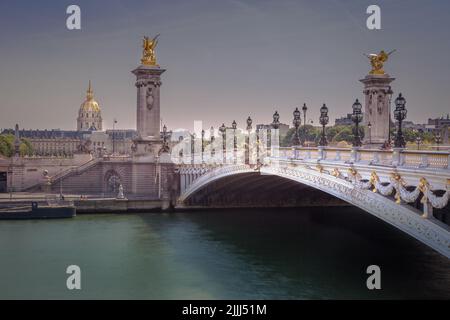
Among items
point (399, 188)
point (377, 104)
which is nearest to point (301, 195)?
point (377, 104)

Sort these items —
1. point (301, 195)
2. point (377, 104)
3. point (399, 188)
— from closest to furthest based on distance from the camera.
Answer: point (399, 188) < point (377, 104) < point (301, 195)

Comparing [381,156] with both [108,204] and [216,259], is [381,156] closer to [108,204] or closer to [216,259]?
[216,259]

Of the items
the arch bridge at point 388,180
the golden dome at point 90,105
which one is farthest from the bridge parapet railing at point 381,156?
the golden dome at point 90,105

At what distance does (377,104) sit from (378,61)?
9.33 ft

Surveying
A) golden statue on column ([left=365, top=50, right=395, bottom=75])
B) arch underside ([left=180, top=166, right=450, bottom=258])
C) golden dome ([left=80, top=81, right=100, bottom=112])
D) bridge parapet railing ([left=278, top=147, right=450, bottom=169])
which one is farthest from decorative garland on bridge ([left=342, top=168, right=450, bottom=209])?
golden dome ([left=80, top=81, right=100, bottom=112])

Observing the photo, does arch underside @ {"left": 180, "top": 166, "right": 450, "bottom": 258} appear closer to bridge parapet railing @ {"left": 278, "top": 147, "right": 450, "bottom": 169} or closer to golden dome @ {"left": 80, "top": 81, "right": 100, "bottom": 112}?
bridge parapet railing @ {"left": 278, "top": 147, "right": 450, "bottom": 169}

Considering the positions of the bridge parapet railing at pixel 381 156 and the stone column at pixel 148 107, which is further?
the stone column at pixel 148 107

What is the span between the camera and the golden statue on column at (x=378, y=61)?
144 ft

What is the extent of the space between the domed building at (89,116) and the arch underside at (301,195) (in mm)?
100402

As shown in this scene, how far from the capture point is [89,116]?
148 metres

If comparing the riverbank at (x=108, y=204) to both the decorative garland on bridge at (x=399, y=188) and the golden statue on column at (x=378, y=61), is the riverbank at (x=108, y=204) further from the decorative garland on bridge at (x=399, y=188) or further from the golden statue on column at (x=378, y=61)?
the decorative garland on bridge at (x=399, y=188)

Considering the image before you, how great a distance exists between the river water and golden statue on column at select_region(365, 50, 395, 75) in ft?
32.6

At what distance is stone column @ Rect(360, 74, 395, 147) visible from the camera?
46.0 metres
